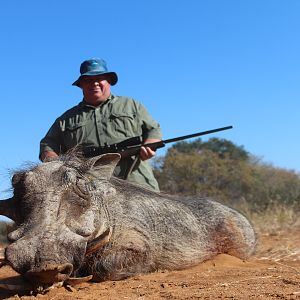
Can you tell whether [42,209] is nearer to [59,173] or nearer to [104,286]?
[59,173]

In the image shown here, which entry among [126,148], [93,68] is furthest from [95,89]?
[126,148]

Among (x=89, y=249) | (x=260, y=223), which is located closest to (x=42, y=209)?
(x=89, y=249)

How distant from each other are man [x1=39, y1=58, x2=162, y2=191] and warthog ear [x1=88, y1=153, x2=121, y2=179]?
1278 mm

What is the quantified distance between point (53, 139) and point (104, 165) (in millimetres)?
1884

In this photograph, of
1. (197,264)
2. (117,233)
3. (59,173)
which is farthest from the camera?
(197,264)

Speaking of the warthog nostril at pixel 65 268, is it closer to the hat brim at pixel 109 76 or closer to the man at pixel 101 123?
the man at pixel 101 123

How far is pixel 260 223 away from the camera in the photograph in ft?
43.7

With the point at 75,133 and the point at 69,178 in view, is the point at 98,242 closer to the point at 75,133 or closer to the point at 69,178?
the point at 69,178

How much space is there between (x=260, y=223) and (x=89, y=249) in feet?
29.0

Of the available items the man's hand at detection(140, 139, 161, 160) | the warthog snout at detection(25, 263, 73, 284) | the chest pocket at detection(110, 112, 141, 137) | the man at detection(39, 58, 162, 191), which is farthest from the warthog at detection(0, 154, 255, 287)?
the chest pocket at detection(110, 112, 141, 137)

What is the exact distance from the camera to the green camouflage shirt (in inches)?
287

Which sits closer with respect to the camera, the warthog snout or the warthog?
the warthog snout

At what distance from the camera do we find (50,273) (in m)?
4.40

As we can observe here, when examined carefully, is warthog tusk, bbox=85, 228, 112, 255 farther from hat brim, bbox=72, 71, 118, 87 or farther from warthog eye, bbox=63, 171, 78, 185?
hat brim, bbox=72, 71, 118, 87
